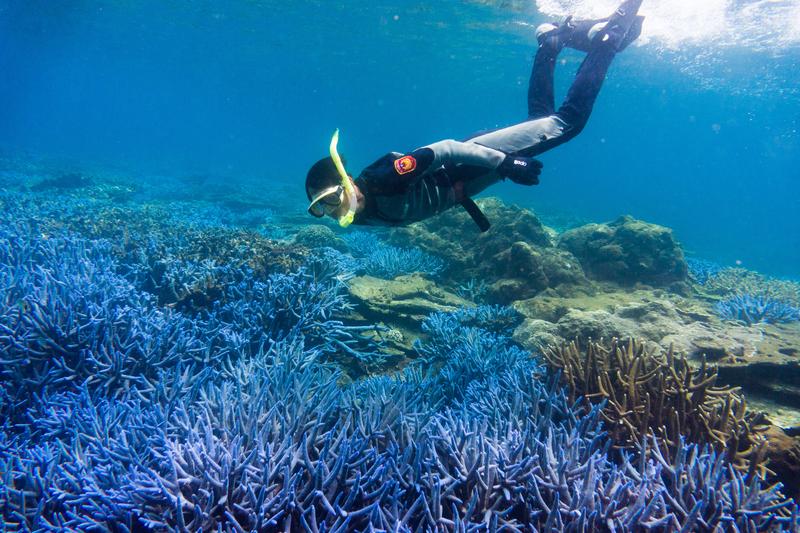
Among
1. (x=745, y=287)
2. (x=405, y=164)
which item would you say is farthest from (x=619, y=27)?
(x=745, y=287)

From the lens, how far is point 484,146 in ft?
13.9

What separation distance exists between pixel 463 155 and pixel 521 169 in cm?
71

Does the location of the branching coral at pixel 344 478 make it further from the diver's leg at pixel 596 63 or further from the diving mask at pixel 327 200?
the diver's leg at pixel 596 63

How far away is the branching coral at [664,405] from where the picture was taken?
3.15 meters

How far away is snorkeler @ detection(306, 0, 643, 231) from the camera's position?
3299 millimetres

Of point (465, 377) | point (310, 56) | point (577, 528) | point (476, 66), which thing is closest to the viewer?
point (577, 528)

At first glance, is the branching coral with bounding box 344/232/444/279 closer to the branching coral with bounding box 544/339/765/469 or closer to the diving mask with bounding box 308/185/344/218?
the branching coral with bounding box 544/339/765/469

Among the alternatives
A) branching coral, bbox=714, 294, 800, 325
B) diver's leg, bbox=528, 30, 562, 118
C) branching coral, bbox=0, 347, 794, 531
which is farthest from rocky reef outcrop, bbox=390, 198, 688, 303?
branching coral, bbox=0, 347, 794, 531

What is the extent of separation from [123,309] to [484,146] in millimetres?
4668

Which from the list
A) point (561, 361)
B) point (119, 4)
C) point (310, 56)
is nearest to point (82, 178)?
point (119, 4)

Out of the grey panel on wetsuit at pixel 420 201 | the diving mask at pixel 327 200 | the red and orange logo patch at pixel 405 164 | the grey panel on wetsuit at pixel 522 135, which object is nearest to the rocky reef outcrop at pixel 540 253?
the grey panel on wetsuit at pixel 522 135

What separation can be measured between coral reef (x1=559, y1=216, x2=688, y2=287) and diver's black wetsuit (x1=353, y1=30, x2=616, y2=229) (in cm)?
489

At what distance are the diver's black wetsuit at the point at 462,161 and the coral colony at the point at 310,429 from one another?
1828 millimetres

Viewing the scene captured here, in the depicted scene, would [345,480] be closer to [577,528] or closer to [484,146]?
[577,528]
